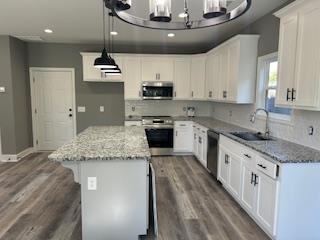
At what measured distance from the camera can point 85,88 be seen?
5992 millimetres

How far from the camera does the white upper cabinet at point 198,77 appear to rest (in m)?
5.80

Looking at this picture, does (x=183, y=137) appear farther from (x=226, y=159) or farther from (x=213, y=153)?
(x=226, y=159)

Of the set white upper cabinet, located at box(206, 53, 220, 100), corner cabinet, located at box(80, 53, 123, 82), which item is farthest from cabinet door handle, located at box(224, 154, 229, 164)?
corner cabinet, located at box(80, 53, 123, 82)

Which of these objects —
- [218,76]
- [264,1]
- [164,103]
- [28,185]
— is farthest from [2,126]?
[264,1]

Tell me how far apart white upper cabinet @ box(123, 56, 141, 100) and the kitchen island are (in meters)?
3.42

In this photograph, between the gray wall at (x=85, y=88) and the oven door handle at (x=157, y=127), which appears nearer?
the oven door handle at (x=157, y=127)

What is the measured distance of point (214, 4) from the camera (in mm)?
1547

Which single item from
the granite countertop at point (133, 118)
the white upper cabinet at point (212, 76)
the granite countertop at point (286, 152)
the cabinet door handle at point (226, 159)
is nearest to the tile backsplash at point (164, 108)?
the granite countertop at point (133, 118)

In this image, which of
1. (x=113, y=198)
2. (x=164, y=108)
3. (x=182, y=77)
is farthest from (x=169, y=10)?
(x=164, y=108)

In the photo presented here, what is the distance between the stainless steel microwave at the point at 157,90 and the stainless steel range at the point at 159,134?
1.84ft

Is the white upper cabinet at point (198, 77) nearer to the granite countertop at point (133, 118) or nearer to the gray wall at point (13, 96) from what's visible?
the granite countertop at point (133, 118)

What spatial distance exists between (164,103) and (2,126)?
3.81 metres

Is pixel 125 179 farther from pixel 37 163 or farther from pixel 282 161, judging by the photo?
pixel 37 163

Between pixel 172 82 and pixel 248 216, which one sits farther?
pixel 172 82
